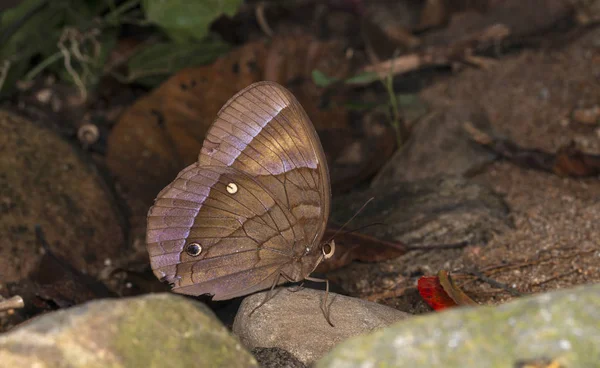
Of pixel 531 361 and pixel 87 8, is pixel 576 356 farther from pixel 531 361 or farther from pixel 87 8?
pixel 87 8

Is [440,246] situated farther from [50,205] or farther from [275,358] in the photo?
[50,205]

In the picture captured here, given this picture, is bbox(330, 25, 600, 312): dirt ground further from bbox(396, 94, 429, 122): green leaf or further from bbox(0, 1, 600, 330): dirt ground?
bbox(396, 94, 429, 122): green leaf

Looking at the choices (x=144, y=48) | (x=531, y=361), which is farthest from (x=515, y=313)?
(x=144, y=48)

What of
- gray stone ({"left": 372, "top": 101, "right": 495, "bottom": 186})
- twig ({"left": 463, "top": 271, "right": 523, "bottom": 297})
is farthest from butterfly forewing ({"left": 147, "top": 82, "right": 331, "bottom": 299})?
gray stone ({"left": 372, "top": 101, "right": 495, "bottom": 186})

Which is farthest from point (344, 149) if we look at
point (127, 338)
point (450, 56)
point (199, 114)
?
point (127, 338)

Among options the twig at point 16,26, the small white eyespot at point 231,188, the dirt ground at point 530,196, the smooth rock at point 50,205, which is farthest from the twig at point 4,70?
the dirt ground at point 530,196

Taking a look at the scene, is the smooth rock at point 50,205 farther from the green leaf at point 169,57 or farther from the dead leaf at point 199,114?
the green leaf at point 169,57
